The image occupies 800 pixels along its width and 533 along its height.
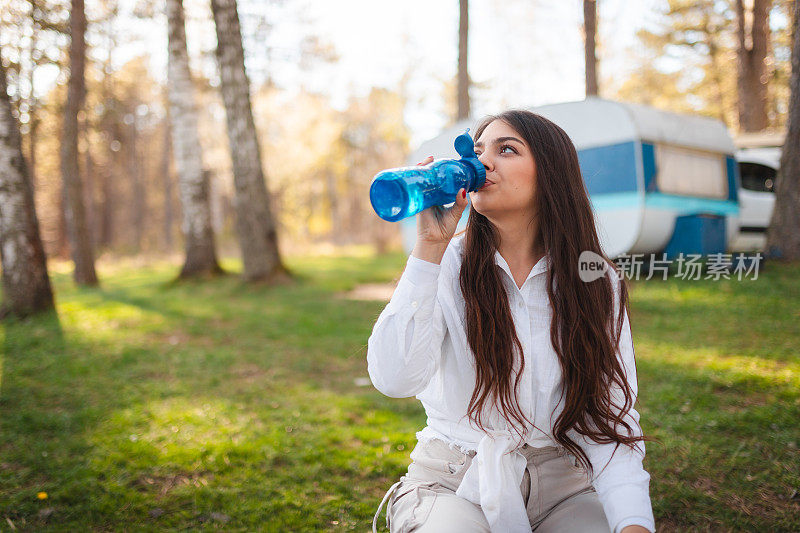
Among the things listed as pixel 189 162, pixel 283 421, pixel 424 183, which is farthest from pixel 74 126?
pixel 424 183

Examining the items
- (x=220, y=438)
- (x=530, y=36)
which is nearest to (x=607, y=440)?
(x=220, y=438)

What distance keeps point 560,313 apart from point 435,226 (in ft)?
1.69

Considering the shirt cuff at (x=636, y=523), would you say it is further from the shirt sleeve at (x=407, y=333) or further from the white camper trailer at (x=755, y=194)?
the white camper trailer at (x=755, y=194)

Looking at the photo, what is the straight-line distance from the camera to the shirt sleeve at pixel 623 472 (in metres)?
1.66

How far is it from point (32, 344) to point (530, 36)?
19.2 meters

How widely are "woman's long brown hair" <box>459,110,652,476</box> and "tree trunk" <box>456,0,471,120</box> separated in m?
9.93

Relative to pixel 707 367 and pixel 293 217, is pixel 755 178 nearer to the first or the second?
pixel 707 367

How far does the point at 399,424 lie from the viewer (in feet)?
12.9

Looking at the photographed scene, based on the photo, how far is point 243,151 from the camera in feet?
29.6

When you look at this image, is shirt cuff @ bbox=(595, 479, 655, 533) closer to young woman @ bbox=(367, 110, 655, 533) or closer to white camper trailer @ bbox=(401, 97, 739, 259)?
young woman @ bbox=(367, 110, 655, 533)

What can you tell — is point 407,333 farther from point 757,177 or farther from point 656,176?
point 757,177

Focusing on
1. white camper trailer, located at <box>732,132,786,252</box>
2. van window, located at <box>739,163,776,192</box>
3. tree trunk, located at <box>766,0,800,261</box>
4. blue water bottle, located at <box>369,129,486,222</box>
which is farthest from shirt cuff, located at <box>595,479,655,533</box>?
van window, located at <box>739,163,776,192</box>

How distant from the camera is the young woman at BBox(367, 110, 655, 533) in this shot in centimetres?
176

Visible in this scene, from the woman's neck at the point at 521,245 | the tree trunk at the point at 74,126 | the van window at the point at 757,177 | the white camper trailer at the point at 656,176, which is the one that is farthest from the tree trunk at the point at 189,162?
the van window at the point at 757,177
